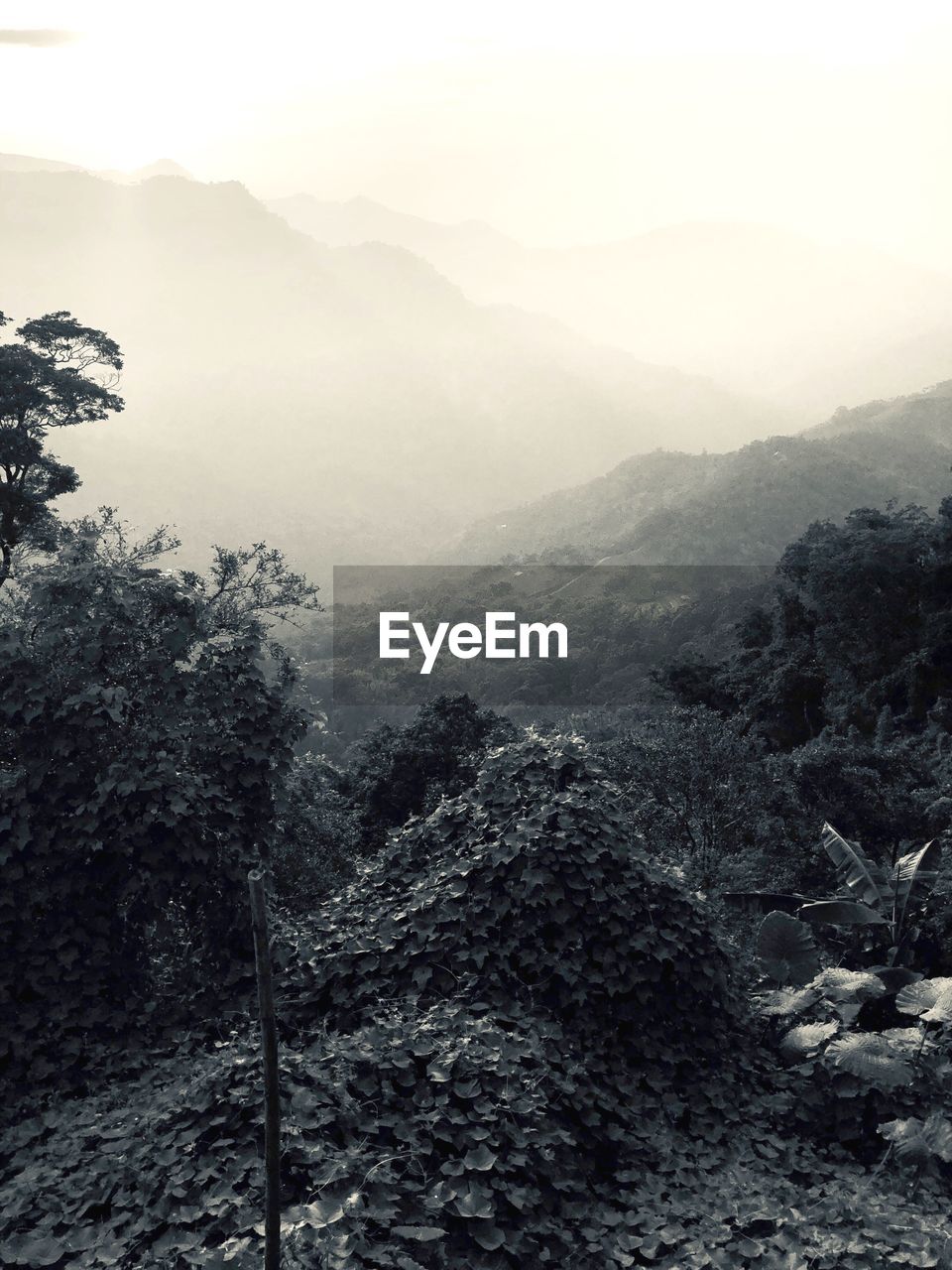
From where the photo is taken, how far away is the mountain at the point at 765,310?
148m

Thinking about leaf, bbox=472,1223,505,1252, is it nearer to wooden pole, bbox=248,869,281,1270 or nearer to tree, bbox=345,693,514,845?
wooden pole, bbox=248,869,281,1270

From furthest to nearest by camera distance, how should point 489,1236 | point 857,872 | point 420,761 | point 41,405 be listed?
point 41,405
point 420,761
point 857,872
point 489,1236

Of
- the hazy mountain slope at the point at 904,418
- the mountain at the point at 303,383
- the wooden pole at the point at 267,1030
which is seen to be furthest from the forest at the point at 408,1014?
the mountain at the point at 303,383

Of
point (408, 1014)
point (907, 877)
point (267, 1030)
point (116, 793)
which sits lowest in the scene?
point (408, 1014)

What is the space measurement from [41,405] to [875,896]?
21418 mm

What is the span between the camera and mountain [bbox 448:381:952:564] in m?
82.6

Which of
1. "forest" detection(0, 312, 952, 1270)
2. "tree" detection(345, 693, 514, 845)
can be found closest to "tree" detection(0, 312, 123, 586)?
"tree" detection(345, 693, 514, 845)

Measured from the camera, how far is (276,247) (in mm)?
182500

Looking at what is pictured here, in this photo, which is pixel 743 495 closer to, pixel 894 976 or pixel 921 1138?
pixel 894 976

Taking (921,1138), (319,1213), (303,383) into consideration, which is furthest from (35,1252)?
(303,383)

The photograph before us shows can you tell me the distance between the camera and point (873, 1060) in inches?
200

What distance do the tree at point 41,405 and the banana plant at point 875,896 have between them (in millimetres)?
17970

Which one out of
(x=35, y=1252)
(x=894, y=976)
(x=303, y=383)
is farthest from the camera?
(x=303, y=383)

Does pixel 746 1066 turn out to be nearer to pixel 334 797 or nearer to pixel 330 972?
pixel 330 972
